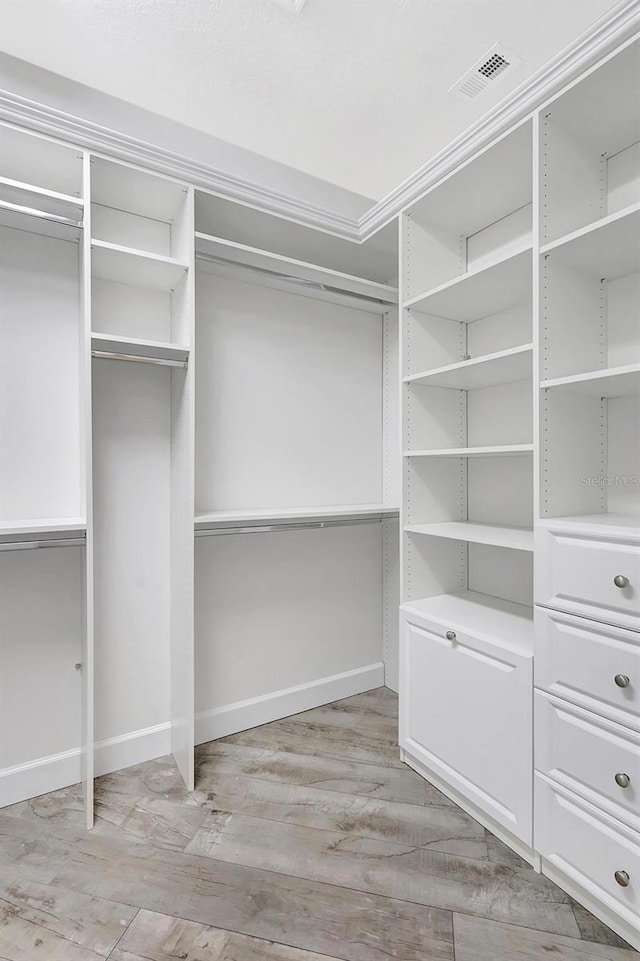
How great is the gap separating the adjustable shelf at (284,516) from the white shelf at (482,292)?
94cm

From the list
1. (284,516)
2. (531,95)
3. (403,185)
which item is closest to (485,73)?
(403,185)

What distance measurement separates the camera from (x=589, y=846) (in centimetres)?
131

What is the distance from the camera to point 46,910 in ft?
4.49

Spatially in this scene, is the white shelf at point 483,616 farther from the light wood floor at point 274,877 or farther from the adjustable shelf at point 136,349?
the adjustable shelf at point 136,349

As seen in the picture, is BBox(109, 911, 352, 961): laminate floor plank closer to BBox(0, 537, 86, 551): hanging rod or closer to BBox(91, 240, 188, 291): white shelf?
BBox(0, 537, 86, 551): hanging rod

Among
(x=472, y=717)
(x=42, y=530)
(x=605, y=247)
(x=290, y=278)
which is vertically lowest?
(x=472, y=717)

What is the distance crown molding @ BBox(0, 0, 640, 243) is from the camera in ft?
4.17

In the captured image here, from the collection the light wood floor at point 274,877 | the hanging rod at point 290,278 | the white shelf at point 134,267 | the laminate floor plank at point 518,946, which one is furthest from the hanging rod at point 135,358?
the laminate floor plank at point 518,946

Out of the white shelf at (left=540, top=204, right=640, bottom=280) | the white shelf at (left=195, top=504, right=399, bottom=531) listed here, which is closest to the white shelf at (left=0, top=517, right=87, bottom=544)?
the white shelf at (left=195, top=504, right=399, bottom=531)

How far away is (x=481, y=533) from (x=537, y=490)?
1.32ft

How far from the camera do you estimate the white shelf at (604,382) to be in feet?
4.19

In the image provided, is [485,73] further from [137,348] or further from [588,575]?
[588,575]

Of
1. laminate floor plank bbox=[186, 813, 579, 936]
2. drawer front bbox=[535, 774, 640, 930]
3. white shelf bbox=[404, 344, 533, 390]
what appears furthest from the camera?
white shelf bbox=[404, 344, 533, 390]

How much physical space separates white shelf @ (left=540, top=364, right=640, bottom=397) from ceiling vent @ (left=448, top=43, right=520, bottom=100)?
1.38 meters
